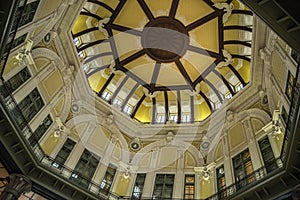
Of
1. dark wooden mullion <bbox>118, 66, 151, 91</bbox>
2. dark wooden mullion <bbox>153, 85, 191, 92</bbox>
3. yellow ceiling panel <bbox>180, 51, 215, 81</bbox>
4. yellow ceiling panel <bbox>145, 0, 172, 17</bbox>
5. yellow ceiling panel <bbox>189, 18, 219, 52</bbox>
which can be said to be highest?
yellow ceiling panel <bbox>145, 0, 172, 17</bbox>

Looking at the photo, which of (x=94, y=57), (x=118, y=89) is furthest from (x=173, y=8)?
(x=118, y=89)

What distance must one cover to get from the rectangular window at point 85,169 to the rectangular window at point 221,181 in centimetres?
→ 804

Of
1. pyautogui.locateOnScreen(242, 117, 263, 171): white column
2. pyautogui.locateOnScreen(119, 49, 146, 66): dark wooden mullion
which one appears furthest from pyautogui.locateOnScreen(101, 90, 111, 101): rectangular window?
pyautogui.locateOnScreen(242, 117, 263, 171): white column

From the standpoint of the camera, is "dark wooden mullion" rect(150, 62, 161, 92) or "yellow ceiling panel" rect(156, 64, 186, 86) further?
"dark wooden mullion" rect(150, 62, 161, 92)

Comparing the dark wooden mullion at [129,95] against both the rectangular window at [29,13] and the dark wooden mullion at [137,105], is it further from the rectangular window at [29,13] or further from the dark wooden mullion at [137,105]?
the rectangular window at [29,13]

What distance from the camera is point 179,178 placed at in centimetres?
2047

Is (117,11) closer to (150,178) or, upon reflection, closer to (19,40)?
(19,40)

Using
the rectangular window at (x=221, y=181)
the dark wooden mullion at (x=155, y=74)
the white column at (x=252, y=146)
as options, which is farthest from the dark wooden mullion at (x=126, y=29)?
the rectangular window at (x=221, y=181)

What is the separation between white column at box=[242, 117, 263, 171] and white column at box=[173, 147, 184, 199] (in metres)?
5.08

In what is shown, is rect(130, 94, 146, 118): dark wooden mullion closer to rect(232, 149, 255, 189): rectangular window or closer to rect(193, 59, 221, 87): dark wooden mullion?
rect(193, 59, 221, 87): dark wooden mullion

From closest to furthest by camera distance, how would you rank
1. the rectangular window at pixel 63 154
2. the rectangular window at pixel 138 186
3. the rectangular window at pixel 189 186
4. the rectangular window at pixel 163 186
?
the rectangular window at pixel 63 154 → the rectangular window at pixel 189 186 → the rectangular window at pixel 163 186 → the rectangular window at pixel 138 186

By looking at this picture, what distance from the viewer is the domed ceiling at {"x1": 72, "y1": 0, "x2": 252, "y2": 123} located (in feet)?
71.0

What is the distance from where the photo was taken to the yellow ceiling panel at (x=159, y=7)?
21.9 m

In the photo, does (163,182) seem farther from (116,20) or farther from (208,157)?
(116,20)
